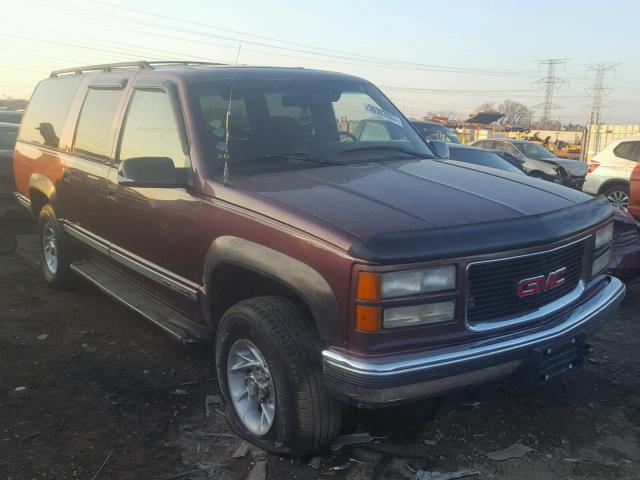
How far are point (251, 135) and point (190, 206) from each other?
0.58 metres

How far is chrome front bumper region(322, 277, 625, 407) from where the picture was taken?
8.11ft

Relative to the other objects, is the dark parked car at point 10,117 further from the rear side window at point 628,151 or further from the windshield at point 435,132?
the rear side window at point 628,151

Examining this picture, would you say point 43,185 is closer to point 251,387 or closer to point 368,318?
point 251,387

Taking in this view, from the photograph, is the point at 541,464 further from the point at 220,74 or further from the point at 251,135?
the point at 220,74

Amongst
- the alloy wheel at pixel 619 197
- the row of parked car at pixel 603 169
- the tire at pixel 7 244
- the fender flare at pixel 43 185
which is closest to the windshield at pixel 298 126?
the row of parked car at pixel 603 169

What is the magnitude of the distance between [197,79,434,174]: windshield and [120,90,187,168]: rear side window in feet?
0.79

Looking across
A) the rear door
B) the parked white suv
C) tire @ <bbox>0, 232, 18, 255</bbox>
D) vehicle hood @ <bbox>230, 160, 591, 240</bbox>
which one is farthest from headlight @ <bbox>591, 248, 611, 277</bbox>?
the parked white suv

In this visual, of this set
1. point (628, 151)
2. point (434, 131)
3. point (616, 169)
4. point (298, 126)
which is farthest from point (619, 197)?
point (298, 126)

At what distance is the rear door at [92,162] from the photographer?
4.42 m

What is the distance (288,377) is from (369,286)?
0.63m

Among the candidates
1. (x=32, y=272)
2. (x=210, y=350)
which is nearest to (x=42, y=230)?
(x=32, y=272)

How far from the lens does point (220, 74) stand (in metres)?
3.88

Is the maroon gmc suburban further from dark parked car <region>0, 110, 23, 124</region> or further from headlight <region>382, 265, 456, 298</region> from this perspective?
dark parked car <region>0, 110, 23, 124</region>

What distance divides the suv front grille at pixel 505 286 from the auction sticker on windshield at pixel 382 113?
1.83 m
